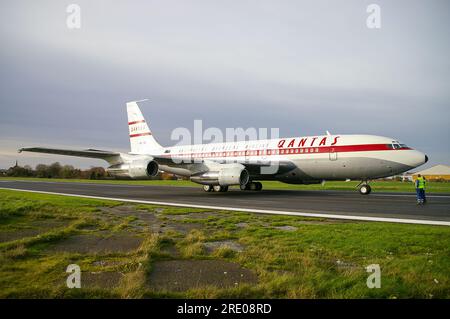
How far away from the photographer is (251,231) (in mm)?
8117

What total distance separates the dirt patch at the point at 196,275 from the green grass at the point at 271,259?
144 millimetres

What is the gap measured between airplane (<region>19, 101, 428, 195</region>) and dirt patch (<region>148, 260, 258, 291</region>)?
1470 centimetres

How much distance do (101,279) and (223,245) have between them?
2.74 meters

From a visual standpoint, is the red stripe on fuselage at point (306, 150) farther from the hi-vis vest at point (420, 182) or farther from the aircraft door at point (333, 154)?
the hi-vis vest at point (420, 182)

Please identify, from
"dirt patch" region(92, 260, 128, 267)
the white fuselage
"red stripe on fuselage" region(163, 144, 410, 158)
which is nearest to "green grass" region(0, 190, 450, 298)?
"dirt patch" region(92, 260, 128, 267)

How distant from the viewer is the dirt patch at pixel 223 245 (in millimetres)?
6332

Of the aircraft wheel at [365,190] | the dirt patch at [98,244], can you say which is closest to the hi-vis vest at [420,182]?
the aircraft wheel at [365,190]

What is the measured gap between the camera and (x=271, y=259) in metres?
5.37

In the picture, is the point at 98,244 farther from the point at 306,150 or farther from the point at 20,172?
the point at 20,172

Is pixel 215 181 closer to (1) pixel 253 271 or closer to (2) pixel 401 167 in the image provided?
(2) pixel 401 167

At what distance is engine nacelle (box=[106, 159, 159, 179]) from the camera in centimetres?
1962
